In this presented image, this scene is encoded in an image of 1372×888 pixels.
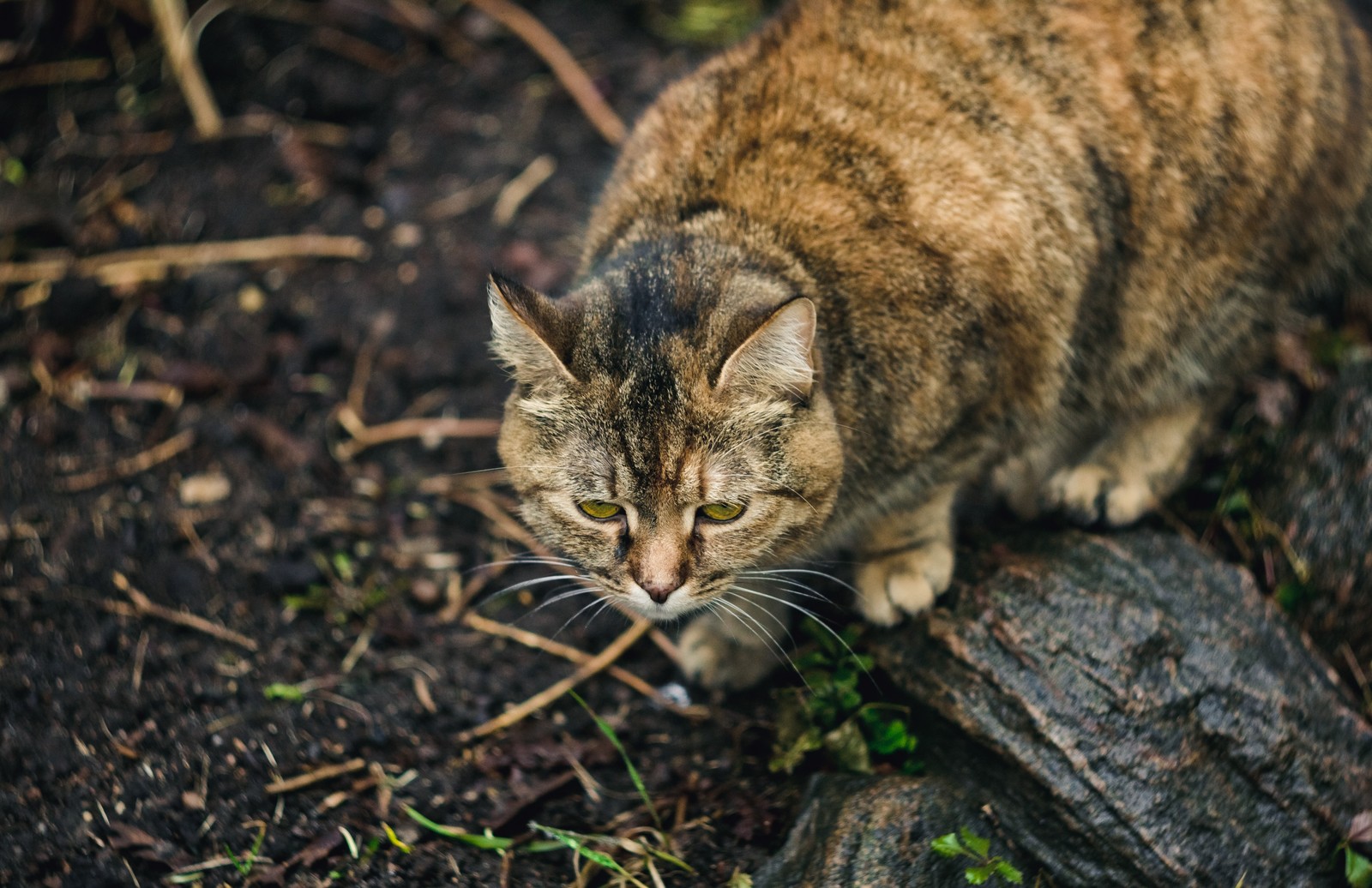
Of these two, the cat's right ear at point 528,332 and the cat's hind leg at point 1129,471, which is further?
the cat's hind leg at point 1129,471

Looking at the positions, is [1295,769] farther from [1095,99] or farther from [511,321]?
[511,321]

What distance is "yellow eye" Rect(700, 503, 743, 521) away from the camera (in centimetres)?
251

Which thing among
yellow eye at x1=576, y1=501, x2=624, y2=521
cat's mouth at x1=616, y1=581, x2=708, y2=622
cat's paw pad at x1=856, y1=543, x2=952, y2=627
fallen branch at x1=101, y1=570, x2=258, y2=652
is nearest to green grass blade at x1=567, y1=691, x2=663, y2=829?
cat's mouth at x1=616, y1=581, x2=708, y2=622

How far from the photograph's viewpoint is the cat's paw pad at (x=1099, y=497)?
3357 millimetres

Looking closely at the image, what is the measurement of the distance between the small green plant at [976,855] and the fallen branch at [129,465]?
268 cm

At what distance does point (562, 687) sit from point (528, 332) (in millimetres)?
1252

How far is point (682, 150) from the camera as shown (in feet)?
9.73

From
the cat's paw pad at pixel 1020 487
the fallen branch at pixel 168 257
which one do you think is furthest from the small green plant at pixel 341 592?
the cat's paw pad at pixel 1020 487

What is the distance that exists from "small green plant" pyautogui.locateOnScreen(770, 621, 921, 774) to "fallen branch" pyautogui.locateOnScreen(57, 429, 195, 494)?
85.0 inches

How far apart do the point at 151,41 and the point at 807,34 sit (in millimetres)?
3177

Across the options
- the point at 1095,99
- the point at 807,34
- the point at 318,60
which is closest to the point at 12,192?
the point at 318,60

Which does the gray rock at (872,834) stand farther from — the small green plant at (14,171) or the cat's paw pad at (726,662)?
the small green plant at (14,171)

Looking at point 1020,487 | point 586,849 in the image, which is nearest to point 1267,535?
point 1020,487

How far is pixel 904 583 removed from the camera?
9.98 feet
